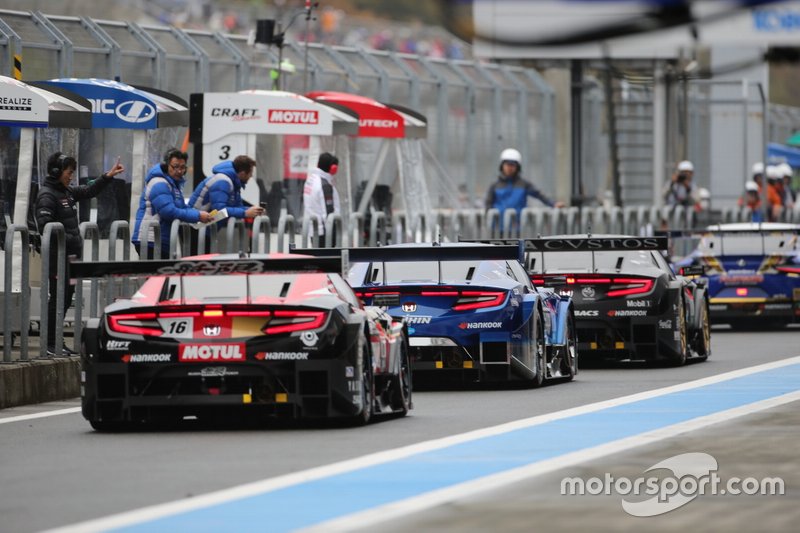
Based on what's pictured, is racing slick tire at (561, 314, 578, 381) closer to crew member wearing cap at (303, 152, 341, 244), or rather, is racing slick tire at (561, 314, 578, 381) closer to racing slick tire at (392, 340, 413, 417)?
racing slick tire at (392, 340, 413, 417)

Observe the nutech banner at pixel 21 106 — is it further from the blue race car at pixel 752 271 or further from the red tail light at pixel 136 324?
the blue race car at pixel 752 271

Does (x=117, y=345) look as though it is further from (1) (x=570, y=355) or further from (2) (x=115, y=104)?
(2) (x=115, y=104)

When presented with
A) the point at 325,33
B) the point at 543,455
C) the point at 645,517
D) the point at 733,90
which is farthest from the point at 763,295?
the point at 325,33

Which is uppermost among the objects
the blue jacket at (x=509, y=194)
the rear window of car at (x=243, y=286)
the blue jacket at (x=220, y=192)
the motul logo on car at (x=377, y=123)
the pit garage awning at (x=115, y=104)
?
the motul logo on car at (x=377, y=123)

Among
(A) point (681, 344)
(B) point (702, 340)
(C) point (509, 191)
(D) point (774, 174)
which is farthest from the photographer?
(D) point (774, 174)

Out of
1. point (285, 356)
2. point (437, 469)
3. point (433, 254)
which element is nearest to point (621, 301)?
point (433, 254)

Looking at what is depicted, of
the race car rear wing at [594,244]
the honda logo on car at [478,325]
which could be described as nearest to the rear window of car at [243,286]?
the honda logo on car at [478,325]

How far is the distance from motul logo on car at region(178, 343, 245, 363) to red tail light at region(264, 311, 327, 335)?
0.21 m

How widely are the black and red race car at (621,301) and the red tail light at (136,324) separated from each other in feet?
25.3

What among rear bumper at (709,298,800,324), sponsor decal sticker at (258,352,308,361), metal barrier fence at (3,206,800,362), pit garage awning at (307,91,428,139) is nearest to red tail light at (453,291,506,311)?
metal barrier fence at (3,206,800,362)

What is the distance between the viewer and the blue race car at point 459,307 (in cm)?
1756

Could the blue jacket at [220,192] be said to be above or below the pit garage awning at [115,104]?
below

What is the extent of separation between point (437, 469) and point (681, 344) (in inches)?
406

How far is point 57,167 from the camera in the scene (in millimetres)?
19453
